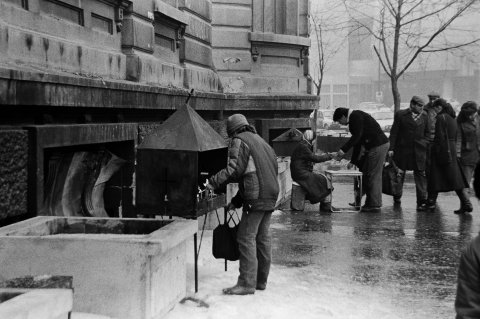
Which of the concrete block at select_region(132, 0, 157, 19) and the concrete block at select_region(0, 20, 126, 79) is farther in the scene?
the concrete block at select_region(132, 0, 157, 19)

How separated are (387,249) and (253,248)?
2804 millimetres

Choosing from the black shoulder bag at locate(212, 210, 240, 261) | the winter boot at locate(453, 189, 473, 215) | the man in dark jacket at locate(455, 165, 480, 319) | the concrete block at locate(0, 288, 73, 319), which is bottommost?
the winter boot at locate(453, 189, 473, 215)

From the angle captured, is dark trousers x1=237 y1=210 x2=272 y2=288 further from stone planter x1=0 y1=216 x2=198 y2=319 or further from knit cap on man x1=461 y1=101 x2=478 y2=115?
knit cap on man x1=461 y1=101 x2=478 y2=115

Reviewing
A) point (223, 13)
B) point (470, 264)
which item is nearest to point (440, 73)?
point (223, 13)

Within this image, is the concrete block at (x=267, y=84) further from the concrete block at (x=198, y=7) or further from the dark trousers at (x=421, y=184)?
the dark trousers at (x=421, y=184)

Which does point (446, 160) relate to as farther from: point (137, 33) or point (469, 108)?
point (137, 33)

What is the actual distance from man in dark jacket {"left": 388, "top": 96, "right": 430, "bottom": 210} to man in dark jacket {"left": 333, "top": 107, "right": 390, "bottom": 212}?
0.79 meters

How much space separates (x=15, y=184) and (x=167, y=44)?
17.1 ft

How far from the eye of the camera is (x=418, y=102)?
12.3 meters

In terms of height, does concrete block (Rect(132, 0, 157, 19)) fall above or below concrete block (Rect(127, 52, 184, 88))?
above

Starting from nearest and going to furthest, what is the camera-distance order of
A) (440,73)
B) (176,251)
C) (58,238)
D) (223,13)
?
(58,238), (176,251), (223,13), (440,73)

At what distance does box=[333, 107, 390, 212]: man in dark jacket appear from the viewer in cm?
1155

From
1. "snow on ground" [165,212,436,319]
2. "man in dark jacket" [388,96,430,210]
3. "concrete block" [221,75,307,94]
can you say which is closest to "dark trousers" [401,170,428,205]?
"man in dark jacket" [388,96,430,210]

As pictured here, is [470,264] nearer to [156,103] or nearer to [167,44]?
[156,103]
